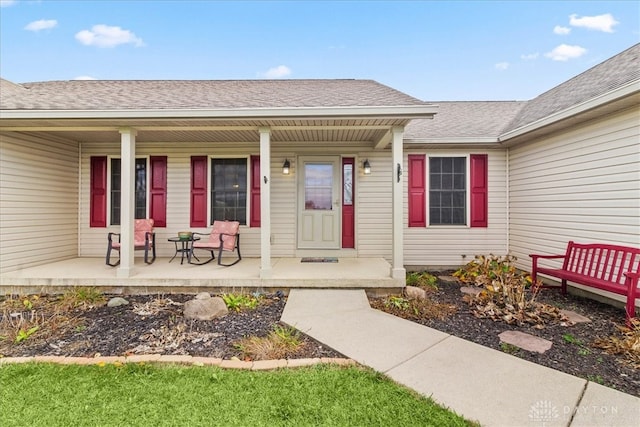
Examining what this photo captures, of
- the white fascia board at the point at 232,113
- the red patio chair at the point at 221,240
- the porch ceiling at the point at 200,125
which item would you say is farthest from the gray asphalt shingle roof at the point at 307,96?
the red patio chair at the point at 221,240

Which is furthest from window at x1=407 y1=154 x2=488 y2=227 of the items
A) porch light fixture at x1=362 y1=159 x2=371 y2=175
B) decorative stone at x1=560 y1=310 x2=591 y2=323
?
decorative stone at x1=560 y1=310 x2=591 y2=323

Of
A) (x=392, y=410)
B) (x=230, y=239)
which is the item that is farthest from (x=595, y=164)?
(x=230, y=239)

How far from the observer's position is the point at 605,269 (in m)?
3.85

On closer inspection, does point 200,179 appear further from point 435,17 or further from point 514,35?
point 514,35

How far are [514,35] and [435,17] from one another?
2732 millimetres

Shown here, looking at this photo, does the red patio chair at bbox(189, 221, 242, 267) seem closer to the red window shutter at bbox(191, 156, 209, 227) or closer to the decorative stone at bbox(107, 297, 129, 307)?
the red window shutter at bbox(191, 156, 209, 227)

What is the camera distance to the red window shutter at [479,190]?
6.23m

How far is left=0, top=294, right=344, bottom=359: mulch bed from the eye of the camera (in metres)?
2.78

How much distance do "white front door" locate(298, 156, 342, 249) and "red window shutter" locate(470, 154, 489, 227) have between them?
2.70 meters

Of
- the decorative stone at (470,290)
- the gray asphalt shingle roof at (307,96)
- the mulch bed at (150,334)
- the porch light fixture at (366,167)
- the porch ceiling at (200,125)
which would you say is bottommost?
the mulch bed at (150,334)

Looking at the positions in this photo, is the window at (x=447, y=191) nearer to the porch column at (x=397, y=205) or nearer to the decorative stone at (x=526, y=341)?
the porch column at (x=397, y=205)

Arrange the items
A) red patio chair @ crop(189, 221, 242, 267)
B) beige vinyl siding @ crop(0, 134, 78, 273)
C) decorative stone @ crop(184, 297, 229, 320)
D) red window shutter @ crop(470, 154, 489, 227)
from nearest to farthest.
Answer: decorative stone @ crop(184, 297, 229, 320), beige vinyl siding @ crop(0, 134, 78, 273), red patio chair @ crop(189, 221, 242, 267), red window shutter @ crop(470, 154, 489, 227)

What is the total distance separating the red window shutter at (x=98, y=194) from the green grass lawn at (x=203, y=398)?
14.8ft

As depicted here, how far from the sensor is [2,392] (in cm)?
212
